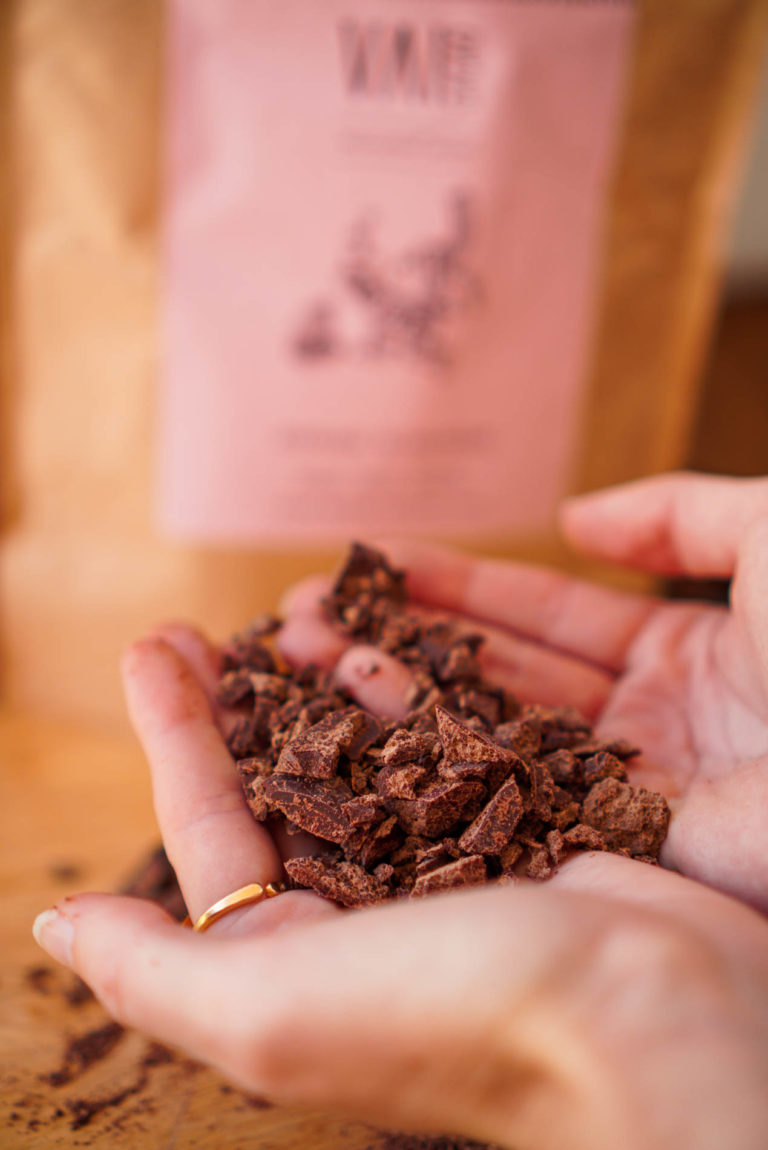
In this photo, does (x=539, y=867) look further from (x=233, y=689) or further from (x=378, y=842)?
(x=233, y=689)

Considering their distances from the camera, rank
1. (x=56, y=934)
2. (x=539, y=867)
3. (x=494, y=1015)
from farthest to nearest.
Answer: (x=539, y=867)
(x=56, y=934)
(x=494, y=1015)

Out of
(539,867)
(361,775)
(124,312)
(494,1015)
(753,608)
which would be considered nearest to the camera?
(494,1015)

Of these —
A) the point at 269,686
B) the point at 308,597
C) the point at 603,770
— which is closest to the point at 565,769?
the point at 603,770

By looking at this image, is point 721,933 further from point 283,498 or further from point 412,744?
point 283,498

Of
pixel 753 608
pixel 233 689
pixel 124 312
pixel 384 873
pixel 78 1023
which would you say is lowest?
pixel 78 1023

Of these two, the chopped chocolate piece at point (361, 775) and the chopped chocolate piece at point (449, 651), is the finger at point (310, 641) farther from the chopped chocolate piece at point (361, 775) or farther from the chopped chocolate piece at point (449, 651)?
the chopped chocolate piece at point (361, 775)

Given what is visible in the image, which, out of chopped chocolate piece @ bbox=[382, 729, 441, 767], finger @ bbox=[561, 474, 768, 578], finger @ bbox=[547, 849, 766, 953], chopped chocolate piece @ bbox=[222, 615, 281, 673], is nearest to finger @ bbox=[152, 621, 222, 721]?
chopped chocolate piece @ bbox=[222, 615, 281, 673]

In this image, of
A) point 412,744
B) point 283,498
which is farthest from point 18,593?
point 412,744

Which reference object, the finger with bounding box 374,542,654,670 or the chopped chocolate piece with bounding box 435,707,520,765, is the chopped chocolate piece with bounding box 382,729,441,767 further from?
the finger with bounding box 374,542,654,670
